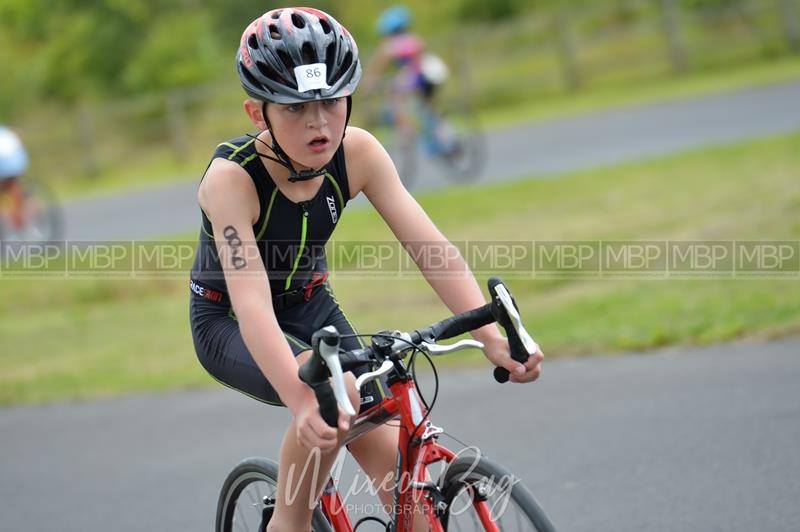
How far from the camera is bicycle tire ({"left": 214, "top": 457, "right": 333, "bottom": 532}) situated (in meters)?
3.99

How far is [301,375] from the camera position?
3.23 meters

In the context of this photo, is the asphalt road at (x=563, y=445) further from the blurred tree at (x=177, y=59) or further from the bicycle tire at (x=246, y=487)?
the blurred tree at (x=177, y=59)

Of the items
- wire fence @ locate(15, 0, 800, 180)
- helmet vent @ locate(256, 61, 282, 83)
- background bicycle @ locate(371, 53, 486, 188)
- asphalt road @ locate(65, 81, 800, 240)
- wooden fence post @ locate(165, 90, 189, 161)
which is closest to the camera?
helmet vent @ locate(256, 61, 282, 83)

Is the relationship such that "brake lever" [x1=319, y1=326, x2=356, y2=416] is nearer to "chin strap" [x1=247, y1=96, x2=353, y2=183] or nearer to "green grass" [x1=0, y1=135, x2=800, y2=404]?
"chin strap" [x1=247, y1=96, x2=353, y2=183]

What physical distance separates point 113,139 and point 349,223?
15540 millimetres

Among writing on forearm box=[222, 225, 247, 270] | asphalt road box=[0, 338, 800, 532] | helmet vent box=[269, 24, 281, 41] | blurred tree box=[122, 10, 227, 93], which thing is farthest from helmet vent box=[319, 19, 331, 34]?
blurred tree box=[122, 10, 227, 93]

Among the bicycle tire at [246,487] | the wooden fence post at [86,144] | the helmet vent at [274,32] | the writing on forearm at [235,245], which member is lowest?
the bicycle tire at [246,487]

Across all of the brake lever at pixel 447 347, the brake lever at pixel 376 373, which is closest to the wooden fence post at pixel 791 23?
the brake lever at pixel 447 347

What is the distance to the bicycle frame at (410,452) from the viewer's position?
140 inches

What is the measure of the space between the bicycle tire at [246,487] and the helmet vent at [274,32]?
5.10 ft

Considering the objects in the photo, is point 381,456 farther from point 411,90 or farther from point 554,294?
point 411,90

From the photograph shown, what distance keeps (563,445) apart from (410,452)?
289cm

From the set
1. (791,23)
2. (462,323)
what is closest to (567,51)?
(791,23)

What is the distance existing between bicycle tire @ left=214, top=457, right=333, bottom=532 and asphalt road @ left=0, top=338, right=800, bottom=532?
4.77 feet
